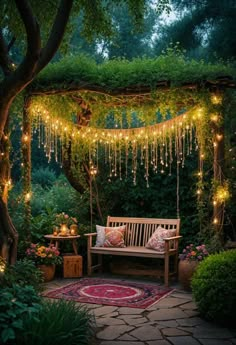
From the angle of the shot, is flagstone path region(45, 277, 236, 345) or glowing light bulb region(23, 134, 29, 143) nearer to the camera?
flagstone path region(45, 277, 236, 345)

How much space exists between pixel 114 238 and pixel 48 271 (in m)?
1.18

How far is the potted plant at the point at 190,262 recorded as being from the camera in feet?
19.2

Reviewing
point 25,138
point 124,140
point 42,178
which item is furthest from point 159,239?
point 42,178

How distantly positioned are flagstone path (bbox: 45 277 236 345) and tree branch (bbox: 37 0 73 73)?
267 centimetres

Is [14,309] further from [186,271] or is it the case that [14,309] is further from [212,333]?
[186,271]

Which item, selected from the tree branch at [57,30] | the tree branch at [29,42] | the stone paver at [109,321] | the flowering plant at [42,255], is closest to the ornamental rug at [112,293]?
the flowering plant at [42,255]

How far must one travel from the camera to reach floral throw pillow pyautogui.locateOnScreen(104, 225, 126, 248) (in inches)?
282

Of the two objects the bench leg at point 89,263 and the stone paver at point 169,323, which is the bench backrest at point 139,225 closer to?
the bench leg at point 89,263

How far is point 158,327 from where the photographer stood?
4.37m

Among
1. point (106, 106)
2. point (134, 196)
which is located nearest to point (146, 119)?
point (106, 106)

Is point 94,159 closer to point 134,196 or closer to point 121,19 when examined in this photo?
point 134,196

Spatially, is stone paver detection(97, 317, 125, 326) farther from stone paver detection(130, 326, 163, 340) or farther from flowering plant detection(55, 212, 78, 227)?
flowering plant detection(55, 212, 78, 227)

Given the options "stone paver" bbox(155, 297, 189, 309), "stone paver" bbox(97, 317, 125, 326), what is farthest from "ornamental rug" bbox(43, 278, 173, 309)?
"stone paver" bbox(97, 317, 125, 326)

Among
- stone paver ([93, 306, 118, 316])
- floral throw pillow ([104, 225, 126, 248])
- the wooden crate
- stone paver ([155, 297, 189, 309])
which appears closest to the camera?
stone paver ([93, 306, 118, 316])
